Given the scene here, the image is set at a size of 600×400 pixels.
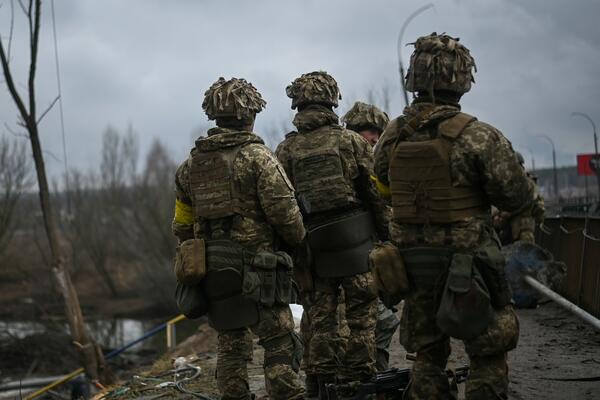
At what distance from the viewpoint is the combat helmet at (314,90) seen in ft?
18.5

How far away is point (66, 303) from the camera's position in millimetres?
10844

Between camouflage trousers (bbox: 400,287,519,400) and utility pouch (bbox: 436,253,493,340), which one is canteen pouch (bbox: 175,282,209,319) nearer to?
camouflage trousers (bbox: 400,287,519,400)

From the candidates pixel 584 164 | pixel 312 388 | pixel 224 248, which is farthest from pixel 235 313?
pixel 584 164

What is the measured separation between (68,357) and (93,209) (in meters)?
27.9

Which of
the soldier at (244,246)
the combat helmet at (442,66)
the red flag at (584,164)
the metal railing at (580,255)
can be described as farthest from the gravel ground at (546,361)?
the red flag at (584,164)

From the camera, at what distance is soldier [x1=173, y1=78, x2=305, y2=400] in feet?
16.1

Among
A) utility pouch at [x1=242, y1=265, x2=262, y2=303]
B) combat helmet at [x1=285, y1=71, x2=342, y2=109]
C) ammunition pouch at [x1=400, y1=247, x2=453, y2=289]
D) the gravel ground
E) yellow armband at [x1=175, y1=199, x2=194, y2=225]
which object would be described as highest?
combat helmet at [x1=285, y1=71, x2=342, y2=109]

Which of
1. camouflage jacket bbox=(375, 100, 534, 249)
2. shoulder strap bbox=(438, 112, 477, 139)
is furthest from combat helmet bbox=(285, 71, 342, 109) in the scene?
shoulder strap bbox=(438, 112, 477, 139)

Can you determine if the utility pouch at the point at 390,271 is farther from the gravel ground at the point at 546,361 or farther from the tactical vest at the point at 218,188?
the gravel ground at the point at 546,361

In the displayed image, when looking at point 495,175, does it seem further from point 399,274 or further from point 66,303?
point 66,303

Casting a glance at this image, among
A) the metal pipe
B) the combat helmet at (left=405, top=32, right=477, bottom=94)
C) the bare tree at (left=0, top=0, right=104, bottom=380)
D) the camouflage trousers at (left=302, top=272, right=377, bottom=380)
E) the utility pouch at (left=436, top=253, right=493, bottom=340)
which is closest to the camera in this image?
the utility pouch at (left=436, top=253, right=493, bottom=340)

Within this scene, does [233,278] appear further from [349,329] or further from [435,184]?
[435,184]

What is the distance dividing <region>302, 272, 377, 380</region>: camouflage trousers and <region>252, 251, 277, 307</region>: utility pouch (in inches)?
32.0

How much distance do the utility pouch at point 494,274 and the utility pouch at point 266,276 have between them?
1523 millimetres
